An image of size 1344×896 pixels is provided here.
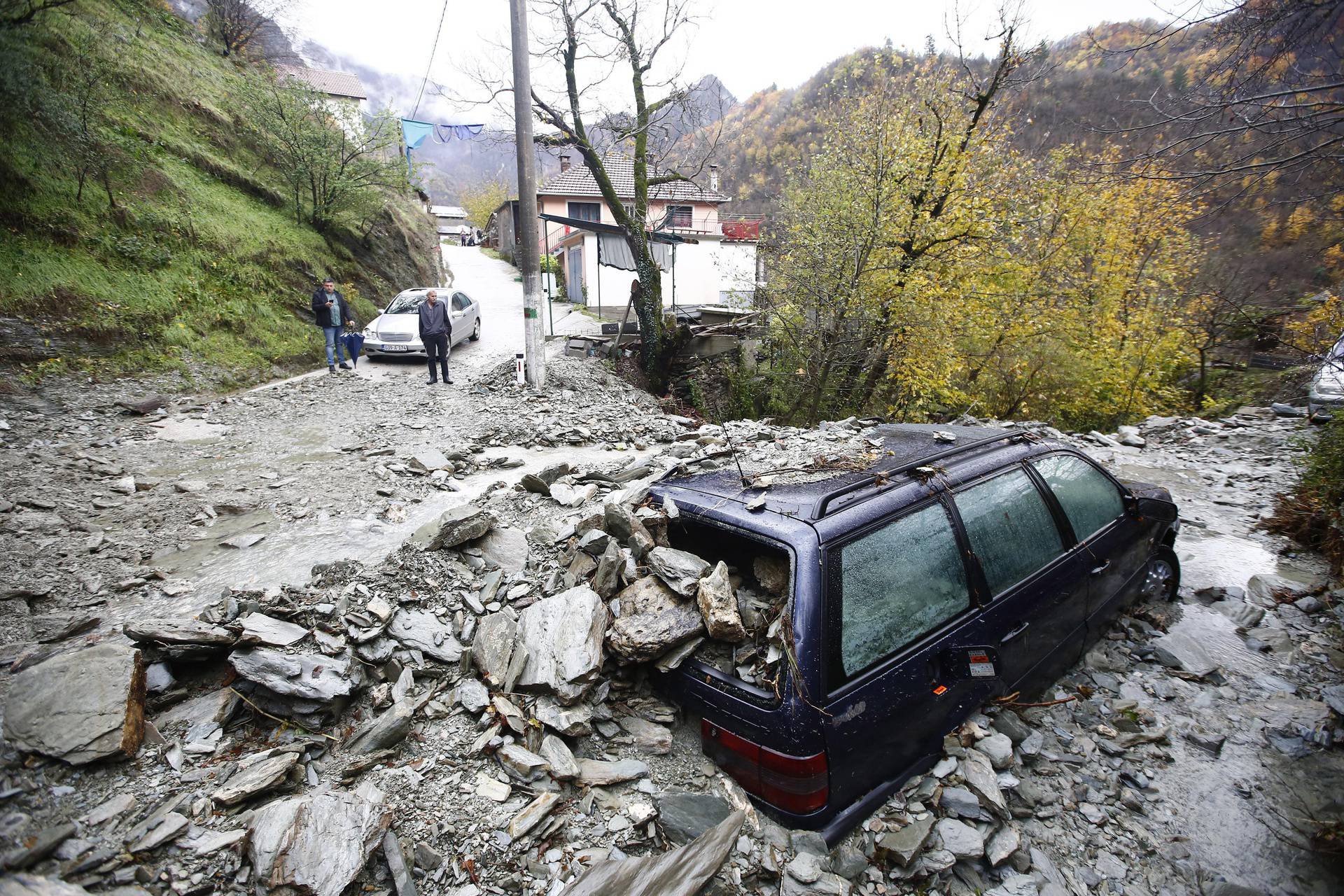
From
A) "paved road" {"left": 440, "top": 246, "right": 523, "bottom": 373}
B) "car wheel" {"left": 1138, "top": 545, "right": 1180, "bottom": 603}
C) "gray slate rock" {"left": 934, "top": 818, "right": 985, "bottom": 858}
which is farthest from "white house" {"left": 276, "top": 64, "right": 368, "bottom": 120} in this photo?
"gray slate rock" {"left": 934, "top": 818, "right": 985, "bottom": 858}

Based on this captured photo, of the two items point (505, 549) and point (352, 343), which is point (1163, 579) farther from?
point (352, 343)

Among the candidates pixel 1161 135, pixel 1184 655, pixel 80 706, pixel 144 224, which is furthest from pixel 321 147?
pixel 1184 655

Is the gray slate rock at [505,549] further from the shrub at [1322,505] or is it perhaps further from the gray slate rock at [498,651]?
the shrub at [1322,505]

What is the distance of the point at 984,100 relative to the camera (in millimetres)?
11898

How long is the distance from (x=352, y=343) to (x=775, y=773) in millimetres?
13209

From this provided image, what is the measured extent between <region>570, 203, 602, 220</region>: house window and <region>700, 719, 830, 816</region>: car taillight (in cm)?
3668

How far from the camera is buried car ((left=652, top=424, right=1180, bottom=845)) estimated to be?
7.38 ft

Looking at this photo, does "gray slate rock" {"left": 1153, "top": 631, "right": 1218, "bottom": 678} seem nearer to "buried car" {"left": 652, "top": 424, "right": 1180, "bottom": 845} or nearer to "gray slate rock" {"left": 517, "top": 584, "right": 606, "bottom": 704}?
"buried car" {"left": 652, "top": 424, "right": 1180, "bottom": 845}

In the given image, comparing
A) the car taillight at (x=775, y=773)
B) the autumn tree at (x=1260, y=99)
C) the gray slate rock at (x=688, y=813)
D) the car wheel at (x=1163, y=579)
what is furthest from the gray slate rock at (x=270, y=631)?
the autumn tree at (x=1260, y=99)

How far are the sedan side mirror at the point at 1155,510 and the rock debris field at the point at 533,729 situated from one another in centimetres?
77

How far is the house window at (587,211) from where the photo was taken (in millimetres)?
35406

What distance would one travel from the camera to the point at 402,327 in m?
13.1

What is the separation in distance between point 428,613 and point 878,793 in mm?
2462

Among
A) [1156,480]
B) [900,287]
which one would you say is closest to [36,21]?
[900,287]
